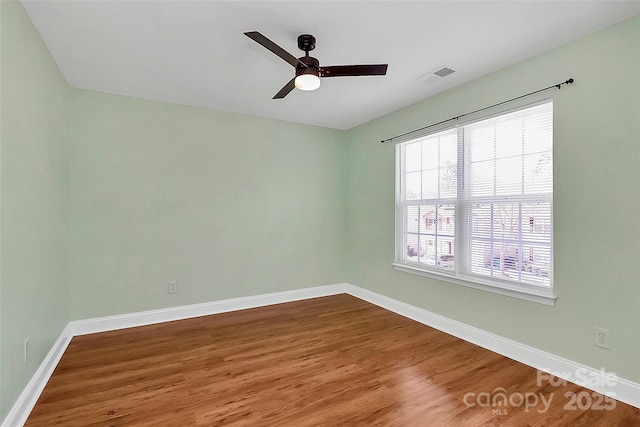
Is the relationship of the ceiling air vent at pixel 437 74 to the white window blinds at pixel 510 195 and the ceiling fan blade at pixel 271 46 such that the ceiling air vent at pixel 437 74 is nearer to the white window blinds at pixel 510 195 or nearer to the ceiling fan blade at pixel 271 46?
the white window blinds at pixel 510 195

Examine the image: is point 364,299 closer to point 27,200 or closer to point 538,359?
point 538,359

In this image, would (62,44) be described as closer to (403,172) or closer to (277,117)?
(277,117)

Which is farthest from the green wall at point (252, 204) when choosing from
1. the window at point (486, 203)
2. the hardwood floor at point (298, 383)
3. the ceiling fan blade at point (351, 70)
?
the ceiling fan blade at point (351, 70)

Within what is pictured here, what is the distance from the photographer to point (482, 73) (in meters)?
2.82

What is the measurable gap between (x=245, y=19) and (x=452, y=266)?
299 cm

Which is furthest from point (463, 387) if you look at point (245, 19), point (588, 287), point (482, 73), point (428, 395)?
point (245, 19)

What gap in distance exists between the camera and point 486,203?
289cm

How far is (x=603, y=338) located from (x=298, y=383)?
222 centimetres

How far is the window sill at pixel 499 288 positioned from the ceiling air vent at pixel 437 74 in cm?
202

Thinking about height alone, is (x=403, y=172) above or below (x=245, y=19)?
below

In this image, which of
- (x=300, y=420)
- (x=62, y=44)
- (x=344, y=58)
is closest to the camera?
(x=300, y=420)

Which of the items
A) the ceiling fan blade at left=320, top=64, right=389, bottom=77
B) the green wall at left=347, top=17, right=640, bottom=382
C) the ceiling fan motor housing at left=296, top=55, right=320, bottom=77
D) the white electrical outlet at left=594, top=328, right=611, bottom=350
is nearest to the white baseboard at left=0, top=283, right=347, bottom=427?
the green wall at left=347, top=17, right=640, bottom=382

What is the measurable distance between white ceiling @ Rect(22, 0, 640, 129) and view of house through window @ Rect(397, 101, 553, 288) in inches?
20.6

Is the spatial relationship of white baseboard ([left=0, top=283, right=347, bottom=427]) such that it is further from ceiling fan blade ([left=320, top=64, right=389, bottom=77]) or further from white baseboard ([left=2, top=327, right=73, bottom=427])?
ceiling fan blade ([left=320, top=64, right=389, bottom=77])
